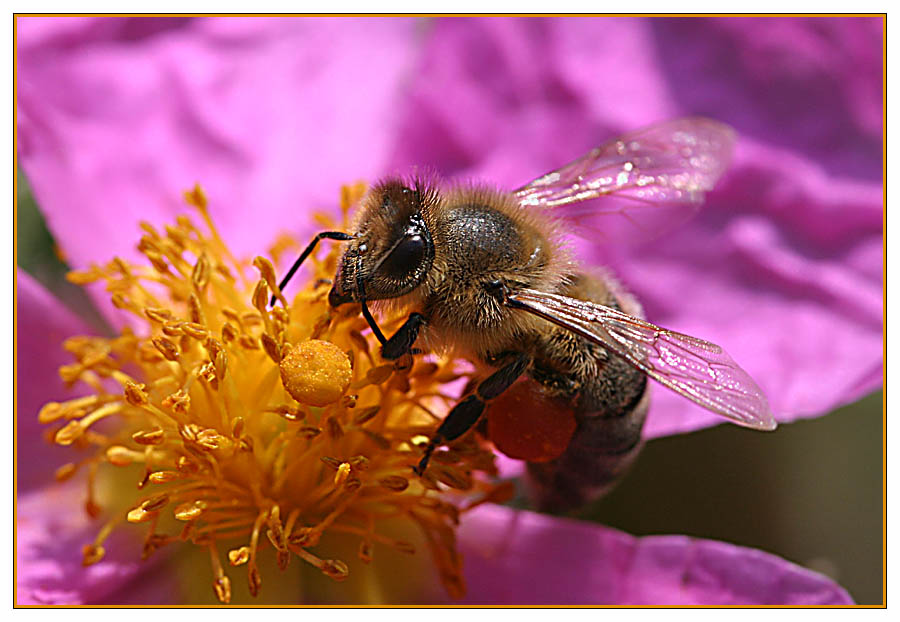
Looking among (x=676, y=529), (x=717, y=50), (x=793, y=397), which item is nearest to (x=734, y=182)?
(x=717, y=50)

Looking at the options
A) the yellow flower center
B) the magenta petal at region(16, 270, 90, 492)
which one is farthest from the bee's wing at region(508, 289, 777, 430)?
the magenta petal at region(16, 270, 90, 492)

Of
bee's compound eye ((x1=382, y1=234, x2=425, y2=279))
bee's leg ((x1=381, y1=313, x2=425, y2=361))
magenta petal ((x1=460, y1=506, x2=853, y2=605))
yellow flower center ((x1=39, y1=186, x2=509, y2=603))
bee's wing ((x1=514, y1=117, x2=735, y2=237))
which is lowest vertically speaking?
magenta petal ((x1=460, y1=506, x2=853, y2=605))

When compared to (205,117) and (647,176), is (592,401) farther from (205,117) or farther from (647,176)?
(205,117)

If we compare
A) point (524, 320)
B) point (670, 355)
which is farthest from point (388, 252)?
point (670, 355)

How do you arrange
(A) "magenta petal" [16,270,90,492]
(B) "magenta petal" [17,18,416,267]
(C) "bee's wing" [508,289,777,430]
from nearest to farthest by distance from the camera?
(C) "bee's wing" [508,289,777,430]
(A) "magenta petal" [16,270,90,492]
(B) "magenta petal" [17,18,416,267]

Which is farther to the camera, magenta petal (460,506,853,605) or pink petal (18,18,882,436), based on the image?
pink petal (18,18,882,436)

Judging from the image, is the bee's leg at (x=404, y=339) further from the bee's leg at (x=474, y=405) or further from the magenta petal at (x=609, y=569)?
the magenta petal at (x=609, y=569)

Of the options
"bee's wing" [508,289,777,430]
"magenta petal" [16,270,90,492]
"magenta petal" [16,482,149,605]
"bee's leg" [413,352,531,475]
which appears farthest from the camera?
"magenta petal" [16,270,90,492]

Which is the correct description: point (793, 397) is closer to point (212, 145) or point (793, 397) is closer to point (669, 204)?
point (669, 204)

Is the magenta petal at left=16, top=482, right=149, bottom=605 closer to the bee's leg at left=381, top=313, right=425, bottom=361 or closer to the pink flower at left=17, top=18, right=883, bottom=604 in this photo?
the pink flower at left=17, top=18, right=883, bottom=604
